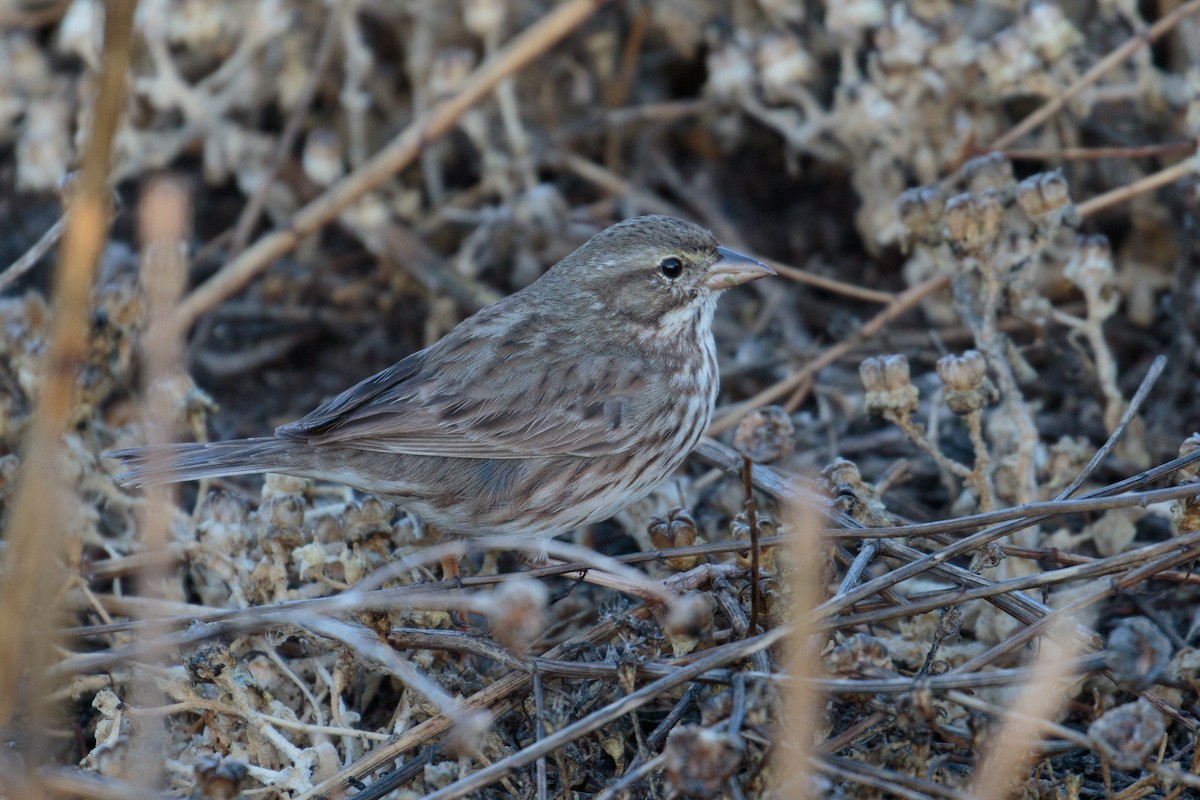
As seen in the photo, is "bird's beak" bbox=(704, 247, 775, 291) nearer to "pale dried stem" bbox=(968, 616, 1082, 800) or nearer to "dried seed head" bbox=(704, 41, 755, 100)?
"dried seed head" bbox=(704, 41, 755, 100)

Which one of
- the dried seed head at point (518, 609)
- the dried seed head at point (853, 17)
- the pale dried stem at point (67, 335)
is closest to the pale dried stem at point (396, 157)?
the dried seed head at point (853, 17)

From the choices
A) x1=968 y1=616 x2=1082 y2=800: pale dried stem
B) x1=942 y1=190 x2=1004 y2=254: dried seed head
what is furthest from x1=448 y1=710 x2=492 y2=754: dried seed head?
A: x1=942 y1=190 x2=1004 y2=254: dried seed head

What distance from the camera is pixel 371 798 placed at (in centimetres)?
345

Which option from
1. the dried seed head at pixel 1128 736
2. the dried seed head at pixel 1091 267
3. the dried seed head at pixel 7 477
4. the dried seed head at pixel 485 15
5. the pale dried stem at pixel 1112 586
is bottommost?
the dried seed head at pixel 1128 736

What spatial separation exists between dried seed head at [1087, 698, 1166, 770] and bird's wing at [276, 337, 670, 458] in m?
1.84

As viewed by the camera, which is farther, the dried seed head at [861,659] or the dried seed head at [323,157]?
the dried seed head at [323,157]

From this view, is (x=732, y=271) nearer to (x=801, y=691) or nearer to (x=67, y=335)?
(x=801, y=691)

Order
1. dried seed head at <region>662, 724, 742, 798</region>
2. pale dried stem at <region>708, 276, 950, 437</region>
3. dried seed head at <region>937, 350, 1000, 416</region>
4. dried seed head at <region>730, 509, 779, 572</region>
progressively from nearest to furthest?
dried seed head at <region>662, 724, 742, 798</region>, dried seed head at <region>730, 509, 779, 572</region>, dried seed head at <region>937, 350, 1000, 416</region>, pale dried stem at <region>708, 276, 950, 437</region>

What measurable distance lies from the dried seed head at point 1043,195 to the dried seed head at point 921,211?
0.27 meters

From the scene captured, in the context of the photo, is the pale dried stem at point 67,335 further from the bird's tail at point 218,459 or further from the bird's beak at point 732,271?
the bird's beak at point 732,271

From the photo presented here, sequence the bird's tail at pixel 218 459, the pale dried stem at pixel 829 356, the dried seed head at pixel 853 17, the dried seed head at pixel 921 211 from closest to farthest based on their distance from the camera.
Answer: the bird's tail at pixel 218 459
the dried seed head at pixel 921 211
the pale dried stem at pixel 829 356
the dried seed head at pixel 853 17

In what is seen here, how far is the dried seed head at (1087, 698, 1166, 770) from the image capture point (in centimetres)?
292

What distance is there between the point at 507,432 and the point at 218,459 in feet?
3.04

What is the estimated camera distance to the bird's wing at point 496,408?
4.30 m
